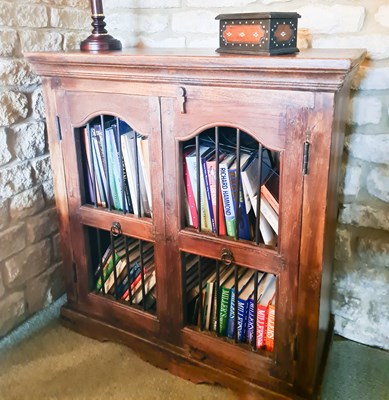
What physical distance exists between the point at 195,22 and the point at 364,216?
0.93 m

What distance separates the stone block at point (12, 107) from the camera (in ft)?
5.15

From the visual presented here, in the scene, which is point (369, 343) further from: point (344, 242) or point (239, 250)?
point (239, 250)

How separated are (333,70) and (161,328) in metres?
1.02

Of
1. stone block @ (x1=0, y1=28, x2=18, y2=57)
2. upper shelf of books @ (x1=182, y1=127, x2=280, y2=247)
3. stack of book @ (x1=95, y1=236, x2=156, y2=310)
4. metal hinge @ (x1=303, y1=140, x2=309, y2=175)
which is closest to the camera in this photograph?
metal hinge @ (x1=303, y1=140, x2=309, y2=175)

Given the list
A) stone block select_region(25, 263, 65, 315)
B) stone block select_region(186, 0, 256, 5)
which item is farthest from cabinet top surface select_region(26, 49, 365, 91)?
stone block select_region(25, 263, 65, 315)

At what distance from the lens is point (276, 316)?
1.36 m

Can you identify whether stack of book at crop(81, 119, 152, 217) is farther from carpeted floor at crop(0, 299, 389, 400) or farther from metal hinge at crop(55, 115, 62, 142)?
carpeted floor at crop(0, 299, 389, 400)

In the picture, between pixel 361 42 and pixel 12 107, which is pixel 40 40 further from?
pixel 361 42

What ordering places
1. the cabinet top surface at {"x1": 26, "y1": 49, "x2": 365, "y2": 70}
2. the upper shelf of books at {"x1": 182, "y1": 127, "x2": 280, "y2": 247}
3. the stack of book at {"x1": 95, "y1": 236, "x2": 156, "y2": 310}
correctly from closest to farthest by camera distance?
the cabinet top surface at {"x1": 26, "y1": 49, "x2": 365, "y2": 70}
the upper shelf of books at {"x1": 182, "y1": 127, "x2": 280, "y2": 247}
the stack of book at {"x1": 95, "y1": 236, "x2": 156, "y2": 310}

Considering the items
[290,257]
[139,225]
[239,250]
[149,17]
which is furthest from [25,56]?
[290,257]

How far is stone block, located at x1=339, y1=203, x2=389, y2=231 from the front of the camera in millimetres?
1568

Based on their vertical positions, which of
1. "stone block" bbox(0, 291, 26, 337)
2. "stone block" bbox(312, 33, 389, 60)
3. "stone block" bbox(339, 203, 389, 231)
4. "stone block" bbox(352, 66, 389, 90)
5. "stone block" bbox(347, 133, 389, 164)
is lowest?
"stone block" bbox(0, 291, 26, 337)

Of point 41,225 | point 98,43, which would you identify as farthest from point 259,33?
point 41,225

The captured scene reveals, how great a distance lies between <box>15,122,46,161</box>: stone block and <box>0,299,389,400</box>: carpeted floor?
0.69m
